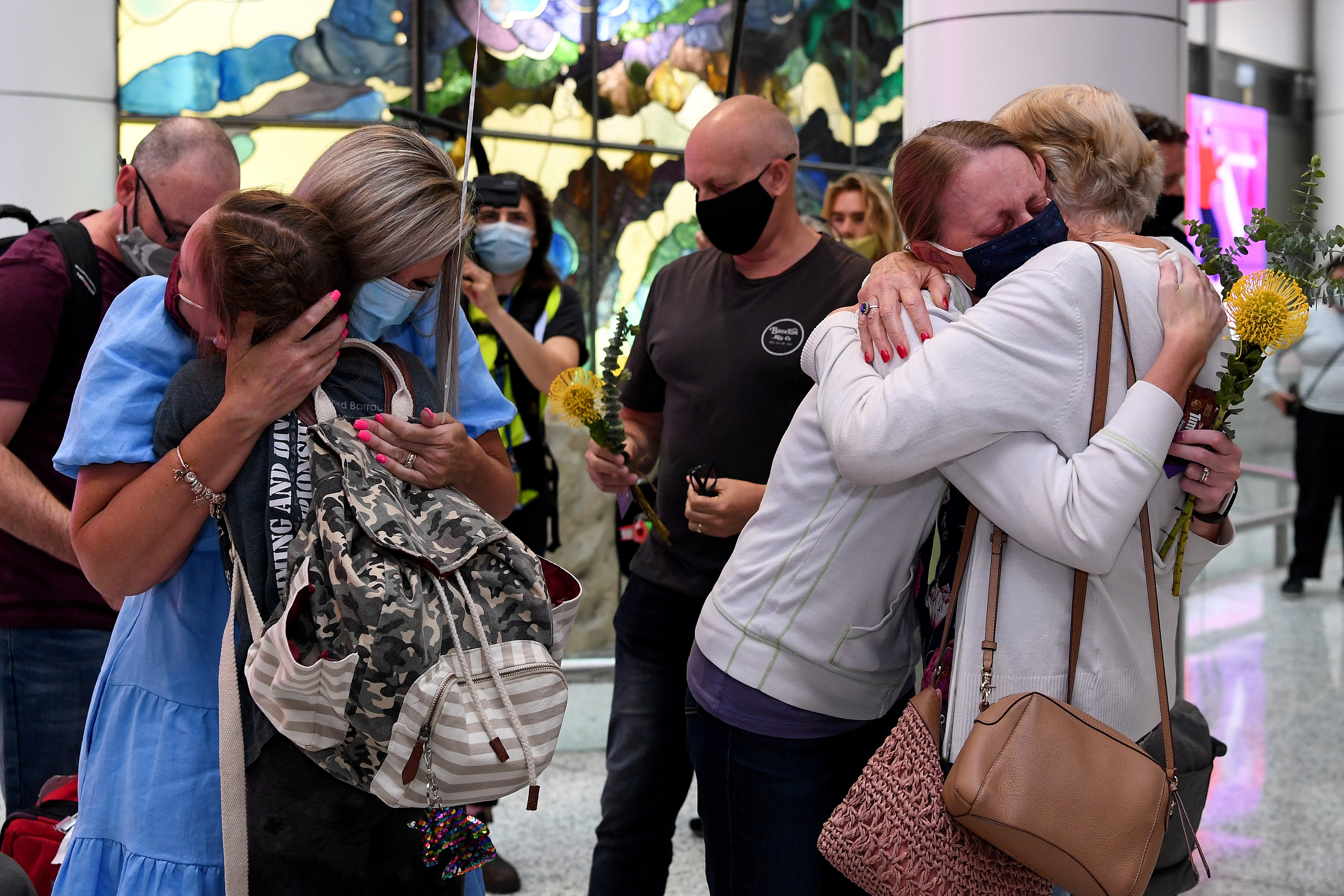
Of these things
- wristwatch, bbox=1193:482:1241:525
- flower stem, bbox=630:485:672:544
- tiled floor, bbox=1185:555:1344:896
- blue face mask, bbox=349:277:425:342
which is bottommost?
tiled floor, bbox=1185:555:1344:896

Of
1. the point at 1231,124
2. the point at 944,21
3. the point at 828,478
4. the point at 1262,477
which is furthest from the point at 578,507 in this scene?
the point at 1231,124

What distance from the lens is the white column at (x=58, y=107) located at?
476cm

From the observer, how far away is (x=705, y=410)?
2.51 metres

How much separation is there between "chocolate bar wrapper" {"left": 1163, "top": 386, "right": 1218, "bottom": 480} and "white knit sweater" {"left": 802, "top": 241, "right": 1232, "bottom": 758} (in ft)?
0.11

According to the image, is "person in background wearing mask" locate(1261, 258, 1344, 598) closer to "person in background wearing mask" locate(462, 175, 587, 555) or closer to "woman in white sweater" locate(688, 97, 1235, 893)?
"person in background wearing mask" locate(462, 175, 587, 555)

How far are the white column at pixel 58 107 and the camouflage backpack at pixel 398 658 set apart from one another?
4105 mm

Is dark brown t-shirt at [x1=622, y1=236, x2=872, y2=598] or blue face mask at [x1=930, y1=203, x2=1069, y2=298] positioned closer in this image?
blue face mask at [x1=930, y1=203, x2=1069, y2=298]

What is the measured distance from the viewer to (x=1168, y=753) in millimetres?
1527

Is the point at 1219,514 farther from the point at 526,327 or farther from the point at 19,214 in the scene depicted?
the point at 526,327

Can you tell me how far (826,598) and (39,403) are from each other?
167 centimetres

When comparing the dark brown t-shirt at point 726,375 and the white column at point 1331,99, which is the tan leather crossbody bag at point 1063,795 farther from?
the white column at point 1331,99

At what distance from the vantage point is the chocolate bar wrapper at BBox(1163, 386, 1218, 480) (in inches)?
63.1

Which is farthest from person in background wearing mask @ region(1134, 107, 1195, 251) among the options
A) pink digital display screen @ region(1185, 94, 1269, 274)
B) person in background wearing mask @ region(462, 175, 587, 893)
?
pink digital display screen @ region(1185, 94, 1269, 274)

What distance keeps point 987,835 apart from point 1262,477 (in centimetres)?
851
